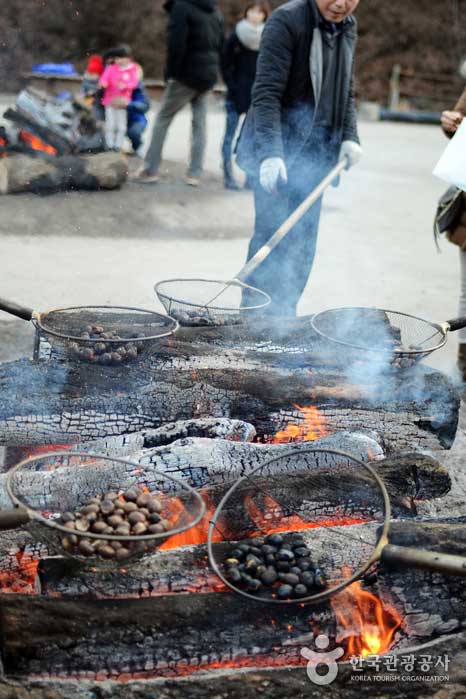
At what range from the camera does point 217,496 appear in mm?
2988

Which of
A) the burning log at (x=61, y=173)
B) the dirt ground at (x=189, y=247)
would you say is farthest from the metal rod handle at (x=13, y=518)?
the burning log at (x=61, y=173)

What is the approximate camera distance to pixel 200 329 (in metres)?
4.05

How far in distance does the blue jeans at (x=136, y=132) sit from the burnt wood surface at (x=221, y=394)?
8873 mm

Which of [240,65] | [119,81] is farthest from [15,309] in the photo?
[119,81]

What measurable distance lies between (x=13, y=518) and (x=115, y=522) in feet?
1.17

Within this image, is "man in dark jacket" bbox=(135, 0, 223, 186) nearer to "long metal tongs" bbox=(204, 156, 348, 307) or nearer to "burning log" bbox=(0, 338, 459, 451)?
"long metal tongs" bbox=(204, 156, 348, 307)

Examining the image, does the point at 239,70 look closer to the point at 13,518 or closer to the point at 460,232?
the point at 460,232

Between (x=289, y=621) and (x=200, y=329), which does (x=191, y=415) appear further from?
(x=289, y=621)

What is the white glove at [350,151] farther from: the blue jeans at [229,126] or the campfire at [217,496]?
the blue jeans at [229,126]

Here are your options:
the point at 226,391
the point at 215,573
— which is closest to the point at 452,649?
the point at 215,573

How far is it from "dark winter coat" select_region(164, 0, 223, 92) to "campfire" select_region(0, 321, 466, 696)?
727 cm

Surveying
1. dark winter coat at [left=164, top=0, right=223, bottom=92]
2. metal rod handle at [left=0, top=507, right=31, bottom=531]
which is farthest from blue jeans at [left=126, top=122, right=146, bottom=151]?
metal rod handle at [left=0, top=507, right=31, bottom=531]

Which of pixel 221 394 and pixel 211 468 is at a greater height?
pixel 221 394

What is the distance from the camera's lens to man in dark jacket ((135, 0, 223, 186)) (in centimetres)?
1030
